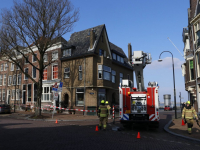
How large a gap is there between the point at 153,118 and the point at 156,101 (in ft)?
3.45

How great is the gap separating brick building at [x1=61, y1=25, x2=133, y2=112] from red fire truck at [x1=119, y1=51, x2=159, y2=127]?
465 inches

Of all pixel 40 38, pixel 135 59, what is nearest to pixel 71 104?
pixel 40 38

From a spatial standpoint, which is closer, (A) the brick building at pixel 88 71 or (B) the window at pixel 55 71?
(A) the brick building at pixel 88 71

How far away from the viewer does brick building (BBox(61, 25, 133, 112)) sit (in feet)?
79.4

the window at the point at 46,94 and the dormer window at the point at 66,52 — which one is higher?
the dormer window at the point at 66,52

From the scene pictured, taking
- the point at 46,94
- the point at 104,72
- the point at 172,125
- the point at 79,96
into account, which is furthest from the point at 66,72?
the point at 172,125

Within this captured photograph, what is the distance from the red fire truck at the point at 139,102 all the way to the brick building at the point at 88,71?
38.8 feet

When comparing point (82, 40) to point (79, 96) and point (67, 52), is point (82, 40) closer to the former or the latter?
point (67, 52)

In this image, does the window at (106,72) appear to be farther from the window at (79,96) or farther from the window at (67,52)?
the window at (67,52)

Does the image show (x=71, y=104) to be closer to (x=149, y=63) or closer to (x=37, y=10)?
(x=37, y=10)

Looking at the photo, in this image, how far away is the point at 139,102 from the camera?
1209 cm

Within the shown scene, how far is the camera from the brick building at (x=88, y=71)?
24.2 metres

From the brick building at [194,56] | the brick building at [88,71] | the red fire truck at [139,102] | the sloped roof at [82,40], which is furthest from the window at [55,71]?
the brick building at [194,56]

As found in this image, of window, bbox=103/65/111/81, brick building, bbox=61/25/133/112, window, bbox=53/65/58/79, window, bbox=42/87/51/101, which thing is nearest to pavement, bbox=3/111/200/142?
brick building, bbox=61/25/133/112
